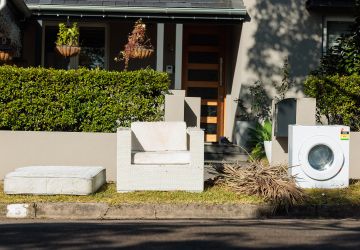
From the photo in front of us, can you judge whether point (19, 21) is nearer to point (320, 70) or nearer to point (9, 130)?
point (9, 130)

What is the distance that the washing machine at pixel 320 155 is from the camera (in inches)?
373

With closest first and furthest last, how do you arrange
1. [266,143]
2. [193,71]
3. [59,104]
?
[59,104] → [266,143] → [193,71]

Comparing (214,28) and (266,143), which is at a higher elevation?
(214,28)

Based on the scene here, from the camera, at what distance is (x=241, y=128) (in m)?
13.1

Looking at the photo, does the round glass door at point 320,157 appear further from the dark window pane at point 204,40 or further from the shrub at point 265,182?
the dark window pane at point 204,40

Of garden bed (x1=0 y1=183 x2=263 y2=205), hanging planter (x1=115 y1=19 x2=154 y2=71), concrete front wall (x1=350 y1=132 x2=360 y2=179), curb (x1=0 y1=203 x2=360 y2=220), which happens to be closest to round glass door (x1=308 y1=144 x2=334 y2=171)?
concrete front wall (x1=350 y1=132 x2=360 y2=179)

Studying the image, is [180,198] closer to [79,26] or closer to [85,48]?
[85,48]

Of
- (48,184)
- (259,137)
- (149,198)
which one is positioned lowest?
(149,198)

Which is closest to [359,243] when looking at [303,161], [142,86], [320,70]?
[303,161]

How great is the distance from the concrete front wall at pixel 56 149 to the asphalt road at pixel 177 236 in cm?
348

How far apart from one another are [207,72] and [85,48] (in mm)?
3087

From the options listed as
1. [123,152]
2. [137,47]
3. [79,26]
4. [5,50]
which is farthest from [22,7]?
[123,152]

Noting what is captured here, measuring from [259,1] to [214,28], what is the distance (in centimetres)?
185

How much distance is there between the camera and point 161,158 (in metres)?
8.98
